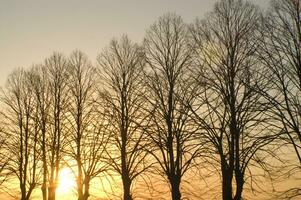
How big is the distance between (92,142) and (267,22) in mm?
14386

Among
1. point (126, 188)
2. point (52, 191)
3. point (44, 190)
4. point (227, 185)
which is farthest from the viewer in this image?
point (44, 190)

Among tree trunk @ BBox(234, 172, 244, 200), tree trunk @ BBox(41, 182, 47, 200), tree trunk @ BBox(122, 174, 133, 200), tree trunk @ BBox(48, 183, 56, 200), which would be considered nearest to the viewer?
tree trunk @ BBox(234, 172, 244, 200)

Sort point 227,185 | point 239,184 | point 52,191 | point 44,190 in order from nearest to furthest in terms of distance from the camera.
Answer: point 239,184
point 227,185
point 52,191
point 44,190

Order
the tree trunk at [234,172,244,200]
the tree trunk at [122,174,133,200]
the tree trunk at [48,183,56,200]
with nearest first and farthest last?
the tree trunk at [234,172,244,200]
the tree trunk at [122,174,133,200]
the tree trunk at [48,183,56,200]

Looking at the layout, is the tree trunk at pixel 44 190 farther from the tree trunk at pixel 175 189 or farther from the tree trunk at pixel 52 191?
the tree trunk at pixel 175 189

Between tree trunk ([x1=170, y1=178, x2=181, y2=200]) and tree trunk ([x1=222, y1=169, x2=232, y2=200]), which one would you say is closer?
tree trunk ([x1=222, y1=169, x2=232, y2=200])

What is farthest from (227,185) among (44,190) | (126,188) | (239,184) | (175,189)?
(44,190)

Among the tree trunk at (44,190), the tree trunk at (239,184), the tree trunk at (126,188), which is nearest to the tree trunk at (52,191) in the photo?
the tree trunk at (44,190)

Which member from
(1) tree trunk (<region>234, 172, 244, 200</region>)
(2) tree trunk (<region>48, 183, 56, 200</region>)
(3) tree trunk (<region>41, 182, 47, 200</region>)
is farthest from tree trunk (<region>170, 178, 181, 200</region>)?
(3) tree trunk (<region>41, 182, 47, 200</region>)

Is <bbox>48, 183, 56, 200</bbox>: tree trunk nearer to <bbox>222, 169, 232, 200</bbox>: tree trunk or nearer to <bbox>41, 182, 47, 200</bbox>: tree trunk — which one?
<bbox>41, 182, 47, 200</bbox>: tree trunk

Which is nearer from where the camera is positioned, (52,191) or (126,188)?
(126,188)

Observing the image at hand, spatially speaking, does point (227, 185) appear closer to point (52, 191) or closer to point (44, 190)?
point (52, 191)

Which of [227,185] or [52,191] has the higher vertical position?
[52,191]

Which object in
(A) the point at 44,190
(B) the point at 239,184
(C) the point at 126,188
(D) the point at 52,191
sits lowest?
(B) the point at 239,184
